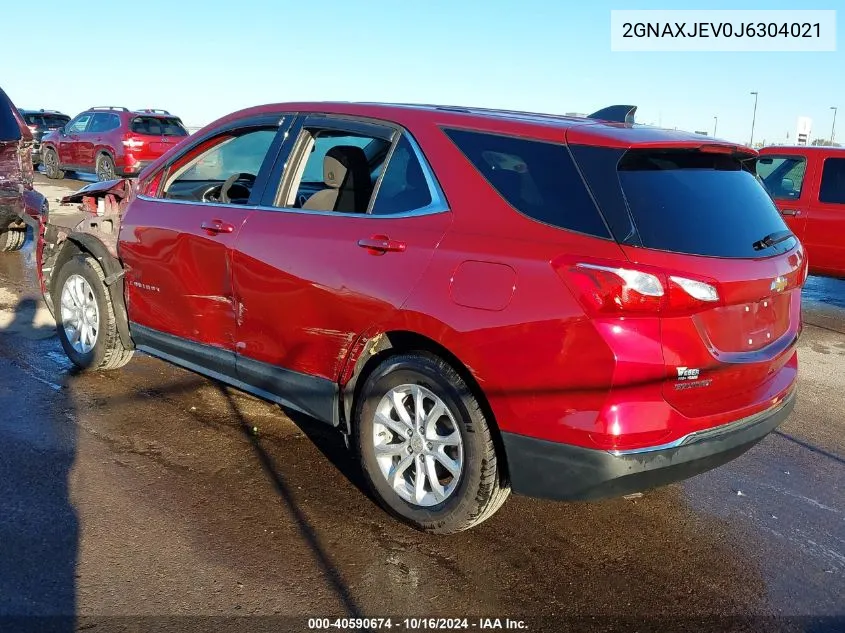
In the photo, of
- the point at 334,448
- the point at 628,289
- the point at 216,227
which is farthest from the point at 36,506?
the point at 628,289

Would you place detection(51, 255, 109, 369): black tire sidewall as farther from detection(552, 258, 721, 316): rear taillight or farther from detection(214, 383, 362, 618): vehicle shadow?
detection(552, 258, 721, 316): rear taillight

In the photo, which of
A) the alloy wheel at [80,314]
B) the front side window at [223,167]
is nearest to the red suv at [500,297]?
the front side window at [223,167]

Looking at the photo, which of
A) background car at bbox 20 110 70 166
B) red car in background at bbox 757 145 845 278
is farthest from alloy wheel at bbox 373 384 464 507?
background car at bbox 20 110 70 166

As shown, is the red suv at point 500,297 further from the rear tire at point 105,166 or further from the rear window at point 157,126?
the rear tire at point 105,166

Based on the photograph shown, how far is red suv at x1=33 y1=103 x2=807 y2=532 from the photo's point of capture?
2.74m

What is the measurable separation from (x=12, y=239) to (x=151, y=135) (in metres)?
8.97

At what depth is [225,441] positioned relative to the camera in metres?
4.20

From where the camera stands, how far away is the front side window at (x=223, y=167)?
4305 millimetres

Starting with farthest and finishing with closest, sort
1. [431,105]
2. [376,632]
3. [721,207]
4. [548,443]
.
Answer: [431,105], [721,207], [548,443], [376,632]

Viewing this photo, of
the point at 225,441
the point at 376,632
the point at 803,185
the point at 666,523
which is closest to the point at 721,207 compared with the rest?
the point at 666,523

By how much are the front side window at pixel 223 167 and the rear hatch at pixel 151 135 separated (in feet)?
44.3

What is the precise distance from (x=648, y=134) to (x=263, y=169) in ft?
6.42

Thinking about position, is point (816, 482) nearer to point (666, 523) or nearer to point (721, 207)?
point (666, 523)

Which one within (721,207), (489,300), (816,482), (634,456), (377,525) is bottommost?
(816,482)
